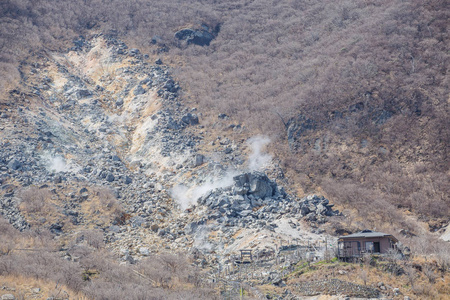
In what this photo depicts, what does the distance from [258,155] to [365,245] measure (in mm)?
14812

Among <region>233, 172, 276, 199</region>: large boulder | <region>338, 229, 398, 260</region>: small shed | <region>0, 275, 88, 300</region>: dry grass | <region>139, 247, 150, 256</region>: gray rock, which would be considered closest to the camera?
<region>0, 275, 88, 300</region>: dry grass

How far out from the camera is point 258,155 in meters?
35.3

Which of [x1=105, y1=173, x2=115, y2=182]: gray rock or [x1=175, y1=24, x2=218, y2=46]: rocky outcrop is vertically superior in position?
[x1=175, y1=24, x2=218, y2=46]: rocky outcrop

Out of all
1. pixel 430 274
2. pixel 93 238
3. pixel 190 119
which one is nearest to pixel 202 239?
pixel 93 238

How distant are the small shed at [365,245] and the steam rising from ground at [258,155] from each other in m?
12.6

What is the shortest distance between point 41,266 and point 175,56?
129 ft

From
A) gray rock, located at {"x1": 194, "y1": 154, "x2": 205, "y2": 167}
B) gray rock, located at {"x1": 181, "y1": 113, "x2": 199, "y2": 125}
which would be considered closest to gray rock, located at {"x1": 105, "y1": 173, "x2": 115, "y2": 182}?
gray rock, located at {"x1": 194, "y1": 154, "x2": 205, "y2": 167}

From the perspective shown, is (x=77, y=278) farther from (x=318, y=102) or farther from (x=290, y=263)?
(x=318, y=102)

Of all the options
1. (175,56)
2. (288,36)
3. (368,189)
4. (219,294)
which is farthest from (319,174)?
(288,36)

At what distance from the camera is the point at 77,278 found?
56.7 feet

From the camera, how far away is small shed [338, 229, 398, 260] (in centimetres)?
2183

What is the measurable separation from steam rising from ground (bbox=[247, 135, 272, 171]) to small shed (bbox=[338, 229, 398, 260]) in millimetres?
12616

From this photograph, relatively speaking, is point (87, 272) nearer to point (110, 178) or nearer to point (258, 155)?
point (110, 178)

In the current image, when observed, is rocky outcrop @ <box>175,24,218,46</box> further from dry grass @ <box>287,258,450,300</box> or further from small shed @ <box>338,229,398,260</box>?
dry grass @ <box>287,258,450,300</box>
